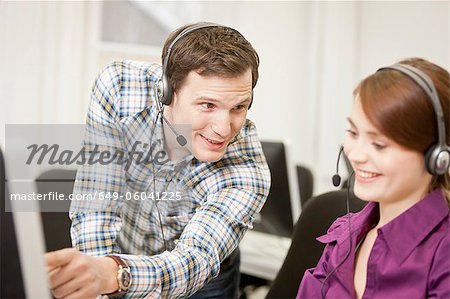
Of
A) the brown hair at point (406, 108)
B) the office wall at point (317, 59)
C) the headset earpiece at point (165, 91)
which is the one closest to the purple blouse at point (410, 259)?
the brown hair at point (406, 108)

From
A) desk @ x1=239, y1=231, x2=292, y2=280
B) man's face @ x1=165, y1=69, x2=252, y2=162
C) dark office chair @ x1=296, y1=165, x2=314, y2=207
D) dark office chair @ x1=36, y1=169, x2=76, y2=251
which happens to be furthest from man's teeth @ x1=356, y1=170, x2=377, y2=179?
dark office chair @ x1=296, y1=165, x2=314, y2=207

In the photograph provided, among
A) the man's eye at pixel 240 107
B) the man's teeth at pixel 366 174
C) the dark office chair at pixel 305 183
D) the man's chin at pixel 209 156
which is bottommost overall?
the dark office chair at pixel 305 183

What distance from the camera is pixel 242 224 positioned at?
135 centimetres

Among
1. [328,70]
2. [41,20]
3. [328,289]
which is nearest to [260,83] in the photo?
[328,70]

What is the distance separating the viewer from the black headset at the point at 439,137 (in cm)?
97

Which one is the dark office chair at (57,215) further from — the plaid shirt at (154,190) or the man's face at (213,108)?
the man's face at (213,108)

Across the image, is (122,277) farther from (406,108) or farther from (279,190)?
(279,190)

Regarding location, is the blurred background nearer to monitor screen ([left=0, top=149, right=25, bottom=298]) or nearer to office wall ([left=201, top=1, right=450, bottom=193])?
office wall ([left=201, top=1, right=450, bottom=193])

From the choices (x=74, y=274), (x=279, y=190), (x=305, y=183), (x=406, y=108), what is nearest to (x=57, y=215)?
(x=279, y=190)

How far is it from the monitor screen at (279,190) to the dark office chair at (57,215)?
A: 0.66 meters

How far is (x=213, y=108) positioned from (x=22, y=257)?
69cm

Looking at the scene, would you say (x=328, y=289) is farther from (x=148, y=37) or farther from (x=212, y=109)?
(x=148, y=37)

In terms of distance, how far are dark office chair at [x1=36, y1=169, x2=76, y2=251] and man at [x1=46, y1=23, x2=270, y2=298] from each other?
256 mm

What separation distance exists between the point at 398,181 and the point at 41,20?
6.94 feet
